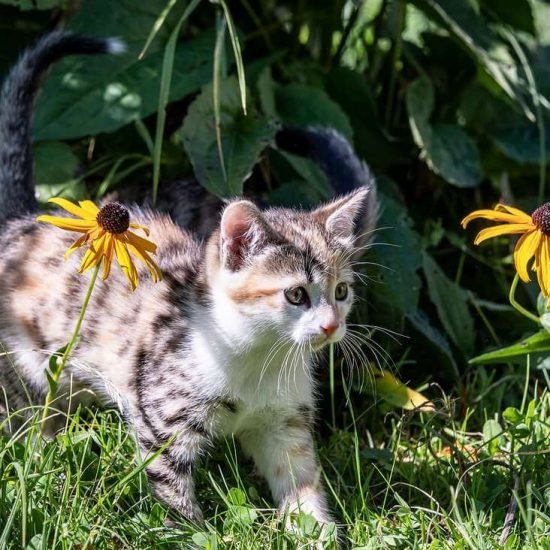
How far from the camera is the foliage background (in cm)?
283

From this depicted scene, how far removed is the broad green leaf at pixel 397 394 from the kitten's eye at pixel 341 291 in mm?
575

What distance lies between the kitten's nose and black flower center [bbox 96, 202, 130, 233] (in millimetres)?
568

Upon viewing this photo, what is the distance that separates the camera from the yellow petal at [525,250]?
244 centimetres

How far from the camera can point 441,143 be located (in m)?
3.81

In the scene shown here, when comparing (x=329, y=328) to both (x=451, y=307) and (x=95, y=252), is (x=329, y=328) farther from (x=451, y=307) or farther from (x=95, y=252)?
(x=451, y=307)

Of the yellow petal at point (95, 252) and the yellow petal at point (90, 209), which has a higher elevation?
the yellow petal at point (90, 209)

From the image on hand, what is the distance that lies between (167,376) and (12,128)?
1.11 m

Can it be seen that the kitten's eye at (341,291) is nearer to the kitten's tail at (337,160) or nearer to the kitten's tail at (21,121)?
the kitten's tail at (337,160)

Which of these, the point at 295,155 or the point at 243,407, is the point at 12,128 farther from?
the point at 243,407

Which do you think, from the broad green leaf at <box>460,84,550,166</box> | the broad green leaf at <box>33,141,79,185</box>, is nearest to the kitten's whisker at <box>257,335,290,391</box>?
the broad green leaf at <box>33,141,79,185</box>

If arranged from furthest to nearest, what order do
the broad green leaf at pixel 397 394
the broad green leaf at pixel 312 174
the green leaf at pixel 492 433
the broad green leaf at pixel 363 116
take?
the broad green leaf at pixel 363 116 → the broad green leaf at pixel 312 174 → the broad green leaf at pixel 397 394 → the green leaf at pixel 492 433

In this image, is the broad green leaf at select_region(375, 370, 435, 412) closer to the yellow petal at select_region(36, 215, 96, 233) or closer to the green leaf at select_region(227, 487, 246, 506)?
the green leaf at select_region(227, 487, 246, 506)

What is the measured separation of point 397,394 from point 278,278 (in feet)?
2.66

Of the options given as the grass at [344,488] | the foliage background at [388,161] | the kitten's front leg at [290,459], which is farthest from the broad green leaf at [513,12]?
the kitten's front leg at [290,459]
